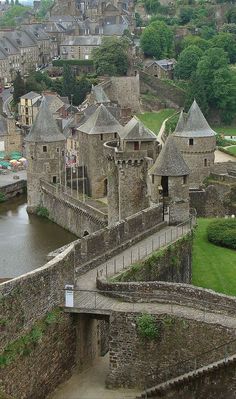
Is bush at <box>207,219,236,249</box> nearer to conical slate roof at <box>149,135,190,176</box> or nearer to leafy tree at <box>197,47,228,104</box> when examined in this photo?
conical slate roof at <box>149,135,190,176</box>

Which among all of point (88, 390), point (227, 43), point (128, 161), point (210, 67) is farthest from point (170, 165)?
point (227, 43)

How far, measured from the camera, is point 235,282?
28.0 m

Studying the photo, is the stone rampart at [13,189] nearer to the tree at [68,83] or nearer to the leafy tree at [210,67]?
the tree at [68,83]

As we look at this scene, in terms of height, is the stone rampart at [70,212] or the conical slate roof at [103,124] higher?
the conical slate roof at [103,124]

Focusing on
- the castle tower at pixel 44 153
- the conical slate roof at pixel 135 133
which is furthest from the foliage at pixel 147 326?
the castle tower at pixel 44 153

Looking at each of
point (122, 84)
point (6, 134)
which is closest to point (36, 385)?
point (6, 134)

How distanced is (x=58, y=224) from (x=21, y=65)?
207ft

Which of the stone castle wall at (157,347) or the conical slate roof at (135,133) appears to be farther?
the conical slate roof at (135,133)

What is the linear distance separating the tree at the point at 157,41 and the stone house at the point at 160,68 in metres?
3.97

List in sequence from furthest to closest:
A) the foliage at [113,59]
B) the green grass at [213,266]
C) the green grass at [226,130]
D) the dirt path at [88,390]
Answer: the foliage at [113,59], the green grass at [226,130], the green grass at [213,266], the dirt path at [88,390]

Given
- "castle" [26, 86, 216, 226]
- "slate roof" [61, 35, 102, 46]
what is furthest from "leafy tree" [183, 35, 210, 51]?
"castle" [26, 86, 216, 226]

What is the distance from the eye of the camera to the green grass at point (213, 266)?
1105 inches

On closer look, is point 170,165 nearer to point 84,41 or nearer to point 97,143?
point 97,143

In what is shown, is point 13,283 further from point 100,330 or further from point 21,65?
point 21,65
